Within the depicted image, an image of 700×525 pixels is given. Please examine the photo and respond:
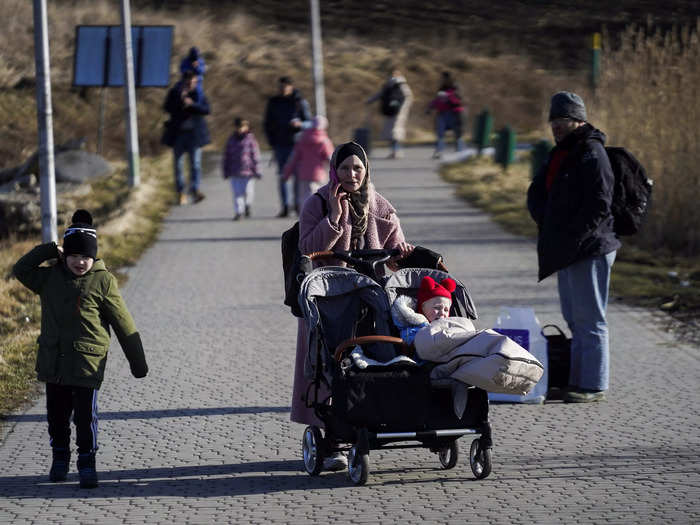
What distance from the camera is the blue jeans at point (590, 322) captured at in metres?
8.37

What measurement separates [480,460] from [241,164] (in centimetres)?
1211

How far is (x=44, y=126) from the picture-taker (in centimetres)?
1266

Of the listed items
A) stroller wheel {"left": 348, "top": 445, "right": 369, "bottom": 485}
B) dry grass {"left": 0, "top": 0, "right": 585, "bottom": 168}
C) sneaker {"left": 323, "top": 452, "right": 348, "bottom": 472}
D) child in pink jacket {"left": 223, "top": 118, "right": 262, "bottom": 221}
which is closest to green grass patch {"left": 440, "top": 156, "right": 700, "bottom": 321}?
child in pink jacket {"left": 223, "top": 118, "right": 262, "bottom": 221}

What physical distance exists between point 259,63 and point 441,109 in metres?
15.8

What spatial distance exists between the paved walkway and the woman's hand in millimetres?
1349

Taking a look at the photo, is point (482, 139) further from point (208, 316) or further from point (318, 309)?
point (318, 309)

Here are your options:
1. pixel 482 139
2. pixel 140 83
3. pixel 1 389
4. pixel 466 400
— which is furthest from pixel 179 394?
pixel 482 139

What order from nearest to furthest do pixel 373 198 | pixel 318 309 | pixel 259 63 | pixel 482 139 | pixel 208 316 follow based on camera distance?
pixel 318 309
pixel 373 198
pixel 208 316
pixel 482 139
pixel 259 63

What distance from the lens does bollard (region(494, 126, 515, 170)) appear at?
24891mm

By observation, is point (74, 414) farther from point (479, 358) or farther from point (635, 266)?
point (635, 266)

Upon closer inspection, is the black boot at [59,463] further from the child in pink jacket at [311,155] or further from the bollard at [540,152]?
the bollard at [540,152]

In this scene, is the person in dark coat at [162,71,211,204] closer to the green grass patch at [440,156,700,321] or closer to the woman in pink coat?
the green grass patch at [440,156,700,321]

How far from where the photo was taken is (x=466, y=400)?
6.41m

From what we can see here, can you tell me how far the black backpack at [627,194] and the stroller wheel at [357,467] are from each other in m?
2.88
